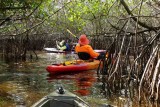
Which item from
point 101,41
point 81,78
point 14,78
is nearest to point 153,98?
point 81,78

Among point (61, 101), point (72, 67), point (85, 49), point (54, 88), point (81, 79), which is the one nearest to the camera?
point (61, 101)

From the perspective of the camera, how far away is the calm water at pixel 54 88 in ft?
25.4

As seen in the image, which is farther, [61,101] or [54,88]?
[54,88]

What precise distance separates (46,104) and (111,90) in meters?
4.20

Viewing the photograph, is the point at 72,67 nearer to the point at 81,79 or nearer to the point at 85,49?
the point at 85,49

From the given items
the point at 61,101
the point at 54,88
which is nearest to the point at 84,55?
the point at 54,88

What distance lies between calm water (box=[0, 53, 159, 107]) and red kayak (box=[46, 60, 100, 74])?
182mm

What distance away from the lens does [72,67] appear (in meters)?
12.4

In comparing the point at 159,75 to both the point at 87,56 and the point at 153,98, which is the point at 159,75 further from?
the point at 87,56

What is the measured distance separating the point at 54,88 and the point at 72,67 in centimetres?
295

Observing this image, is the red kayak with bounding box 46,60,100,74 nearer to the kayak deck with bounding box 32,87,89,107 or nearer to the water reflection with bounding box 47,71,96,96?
the water reflection with bounding box 47,71,96,96

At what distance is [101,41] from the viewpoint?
77.9ft

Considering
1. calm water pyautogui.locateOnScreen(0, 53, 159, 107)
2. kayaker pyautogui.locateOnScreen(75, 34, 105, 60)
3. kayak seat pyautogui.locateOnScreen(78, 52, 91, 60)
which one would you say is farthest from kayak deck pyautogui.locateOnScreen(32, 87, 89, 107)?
kayak seat pyautogui.locateOnScreen(78, 52, 91, 60)

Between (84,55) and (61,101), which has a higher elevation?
(84,55)
